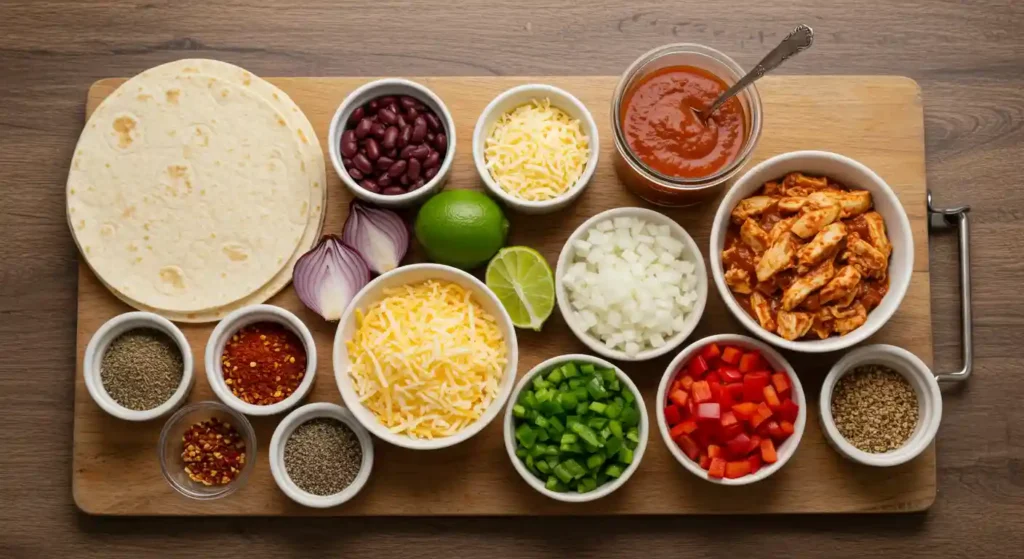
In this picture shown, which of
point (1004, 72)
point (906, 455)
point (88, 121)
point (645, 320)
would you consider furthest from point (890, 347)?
point (88, 121)

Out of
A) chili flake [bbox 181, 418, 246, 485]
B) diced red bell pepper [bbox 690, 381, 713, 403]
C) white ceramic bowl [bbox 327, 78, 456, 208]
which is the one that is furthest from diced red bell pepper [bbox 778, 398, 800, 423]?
chili flake [bbox 181, 418, 246, 485]

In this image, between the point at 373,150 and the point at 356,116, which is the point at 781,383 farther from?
the point at 356,116

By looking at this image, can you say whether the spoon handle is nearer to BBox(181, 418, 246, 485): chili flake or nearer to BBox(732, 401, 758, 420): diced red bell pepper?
BBox(732, 401, 758, 420): diced red bell pepper

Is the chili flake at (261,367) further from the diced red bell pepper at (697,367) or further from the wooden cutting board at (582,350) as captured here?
the diced red bell pepper at (697,367)

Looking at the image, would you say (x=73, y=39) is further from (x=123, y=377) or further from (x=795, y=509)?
(x=795, y=509)

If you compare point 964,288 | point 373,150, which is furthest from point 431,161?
point 964,288

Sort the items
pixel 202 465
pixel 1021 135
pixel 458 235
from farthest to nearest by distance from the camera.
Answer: pixel 1021 135 < pixel 202 465 < pixel 458 235
